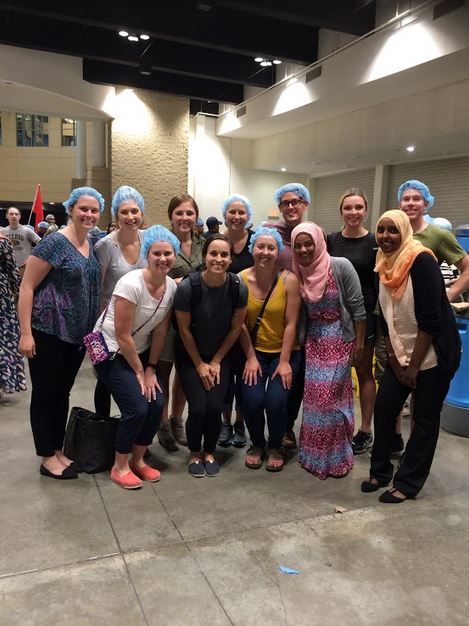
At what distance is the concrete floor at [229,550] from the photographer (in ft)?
6.07

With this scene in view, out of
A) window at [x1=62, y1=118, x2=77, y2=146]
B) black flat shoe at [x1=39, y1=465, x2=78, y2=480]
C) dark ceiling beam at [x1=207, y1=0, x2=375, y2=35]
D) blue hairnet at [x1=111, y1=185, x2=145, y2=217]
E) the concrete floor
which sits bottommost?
the concrete floor

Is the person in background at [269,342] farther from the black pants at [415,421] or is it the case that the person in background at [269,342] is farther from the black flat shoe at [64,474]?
the black flat shoe at [64,474]

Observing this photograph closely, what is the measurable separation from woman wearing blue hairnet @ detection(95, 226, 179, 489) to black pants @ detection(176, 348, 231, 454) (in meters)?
0.18

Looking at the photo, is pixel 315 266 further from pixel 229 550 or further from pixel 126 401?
pixel 229 550

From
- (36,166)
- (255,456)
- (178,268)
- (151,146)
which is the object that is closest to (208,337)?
(178,268)

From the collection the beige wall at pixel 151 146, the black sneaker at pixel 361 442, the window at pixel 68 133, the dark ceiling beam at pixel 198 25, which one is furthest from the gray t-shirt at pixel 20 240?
the window at pixel 68 133

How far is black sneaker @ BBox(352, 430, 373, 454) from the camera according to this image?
323cm

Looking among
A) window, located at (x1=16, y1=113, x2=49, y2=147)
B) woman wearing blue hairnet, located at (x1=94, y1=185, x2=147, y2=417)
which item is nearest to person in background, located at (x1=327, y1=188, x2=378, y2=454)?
woman wearing blue hairnet, located at (x1=94, y1=185, x2=147, y2=417)

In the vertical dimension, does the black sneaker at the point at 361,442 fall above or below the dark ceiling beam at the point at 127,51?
below

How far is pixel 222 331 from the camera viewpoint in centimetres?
284

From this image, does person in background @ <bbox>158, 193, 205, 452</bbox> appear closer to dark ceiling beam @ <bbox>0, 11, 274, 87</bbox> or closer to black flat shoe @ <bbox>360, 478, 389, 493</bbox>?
black flat shoe @ <bbox>360, 478, 389, 493</bbox>

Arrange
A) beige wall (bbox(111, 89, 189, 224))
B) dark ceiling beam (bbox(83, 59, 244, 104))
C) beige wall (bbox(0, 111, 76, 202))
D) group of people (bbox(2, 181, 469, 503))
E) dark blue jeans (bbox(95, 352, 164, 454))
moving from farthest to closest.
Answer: beige wall (bbox(0, 111, 76, 202)) < beige wall (bbox(111, 89, 189, 224)) < dark ceiling beam (bbox(83, 59, 244, 104)) < dark blue jeans (bbox(95, 352, 164, 454)) < group of people (bbox(2, 181, 469, 503))

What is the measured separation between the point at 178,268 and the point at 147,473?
1227 millimetres

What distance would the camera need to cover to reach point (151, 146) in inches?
421
